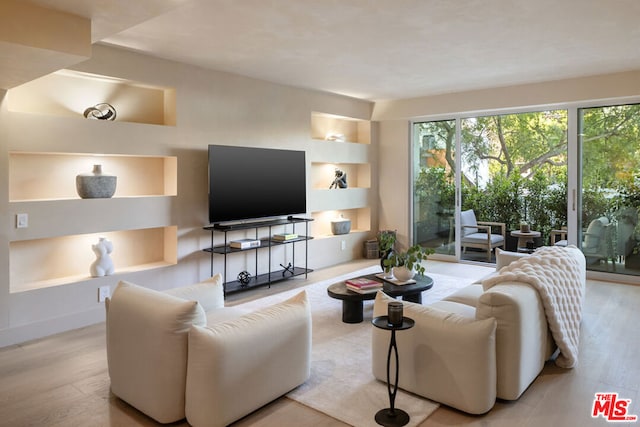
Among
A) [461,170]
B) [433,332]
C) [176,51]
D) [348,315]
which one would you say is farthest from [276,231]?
[433,332]

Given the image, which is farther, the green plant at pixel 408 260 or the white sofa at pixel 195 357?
the green plant at pixel 408 260

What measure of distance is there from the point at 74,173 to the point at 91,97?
75cm

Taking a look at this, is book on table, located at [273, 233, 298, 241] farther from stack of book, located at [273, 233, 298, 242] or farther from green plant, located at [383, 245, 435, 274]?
green plant, located at [383, 245, 435, 274]

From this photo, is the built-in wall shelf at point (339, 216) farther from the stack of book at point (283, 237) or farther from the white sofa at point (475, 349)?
the white sofa at point (475, 349)

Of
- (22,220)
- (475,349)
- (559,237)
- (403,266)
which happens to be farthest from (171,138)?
(559,237)

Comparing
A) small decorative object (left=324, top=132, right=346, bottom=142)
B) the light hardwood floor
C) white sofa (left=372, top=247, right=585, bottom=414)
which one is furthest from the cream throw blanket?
small decorative object (left=324, top=132, right=346, bottom=142)

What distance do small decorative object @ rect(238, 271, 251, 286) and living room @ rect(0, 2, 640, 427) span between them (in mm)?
373

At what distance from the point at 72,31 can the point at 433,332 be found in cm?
270

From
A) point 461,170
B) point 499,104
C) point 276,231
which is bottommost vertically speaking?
point 276,231

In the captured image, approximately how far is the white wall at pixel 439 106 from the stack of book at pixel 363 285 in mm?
3529

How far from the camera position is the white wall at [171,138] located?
3.71 m

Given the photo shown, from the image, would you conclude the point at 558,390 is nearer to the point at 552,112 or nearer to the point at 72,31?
the point at 72,31

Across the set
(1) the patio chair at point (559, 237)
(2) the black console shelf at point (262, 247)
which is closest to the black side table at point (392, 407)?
(2) the black console shelf at point (262, 247)

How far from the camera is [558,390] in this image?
2840 mm
